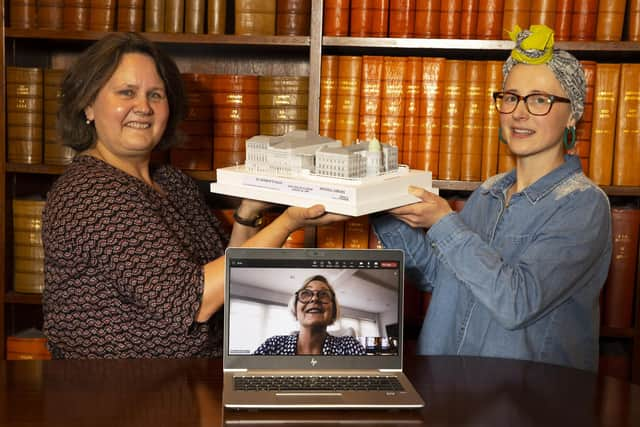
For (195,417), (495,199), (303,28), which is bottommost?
(195,417)

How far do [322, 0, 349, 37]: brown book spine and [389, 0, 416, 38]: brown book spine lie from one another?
0.13 meters

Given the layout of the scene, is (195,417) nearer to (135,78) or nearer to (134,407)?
(134,407)

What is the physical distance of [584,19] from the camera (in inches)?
87.7

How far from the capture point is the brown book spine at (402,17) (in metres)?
2.27

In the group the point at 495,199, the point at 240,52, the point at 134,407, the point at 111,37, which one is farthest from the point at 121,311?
the point at 240,52

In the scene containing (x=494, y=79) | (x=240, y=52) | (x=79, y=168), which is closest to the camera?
(x=79, y=168)

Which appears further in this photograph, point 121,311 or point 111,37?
point 111,37

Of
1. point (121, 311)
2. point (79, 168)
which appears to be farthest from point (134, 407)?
point (79, 168)

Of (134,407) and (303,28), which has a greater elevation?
(303,28)

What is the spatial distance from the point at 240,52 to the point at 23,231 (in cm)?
92

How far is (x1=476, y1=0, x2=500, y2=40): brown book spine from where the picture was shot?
224 centimetres

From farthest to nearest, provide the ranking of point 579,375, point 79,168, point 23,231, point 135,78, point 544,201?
point 23,231, point 135,78, point 79,168, point 544,201, point 579,375

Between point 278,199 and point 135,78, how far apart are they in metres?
0.54

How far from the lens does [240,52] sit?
2646mm
